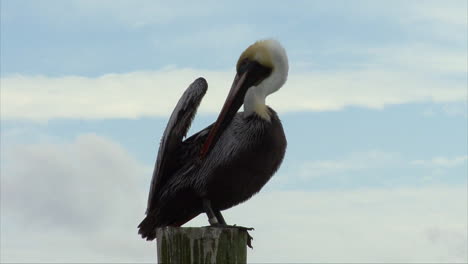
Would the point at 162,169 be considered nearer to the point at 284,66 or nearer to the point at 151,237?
the point at 151,237

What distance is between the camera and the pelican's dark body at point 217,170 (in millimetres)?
7012

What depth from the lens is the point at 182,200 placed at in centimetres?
720

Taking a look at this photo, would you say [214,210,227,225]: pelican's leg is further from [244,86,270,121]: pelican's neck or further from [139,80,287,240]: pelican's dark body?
[244,86,270,121]: pelican's neck

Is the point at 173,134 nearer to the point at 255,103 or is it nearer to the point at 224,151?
the point at 224,151

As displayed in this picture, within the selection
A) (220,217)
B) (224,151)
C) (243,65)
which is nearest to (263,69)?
→ (243,65)

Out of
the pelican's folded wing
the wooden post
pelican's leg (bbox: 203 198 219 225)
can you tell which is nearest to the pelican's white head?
the pelican's folded wing

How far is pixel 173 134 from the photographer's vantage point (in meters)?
7.14

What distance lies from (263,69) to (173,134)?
97 centimetres

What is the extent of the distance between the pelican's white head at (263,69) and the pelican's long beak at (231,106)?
43 millimetres

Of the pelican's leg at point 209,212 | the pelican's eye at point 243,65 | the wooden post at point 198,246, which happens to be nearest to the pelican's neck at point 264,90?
the pelican's eye at point 243,65

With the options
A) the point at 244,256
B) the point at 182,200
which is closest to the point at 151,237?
the point at 182,200

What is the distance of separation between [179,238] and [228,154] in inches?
73.7

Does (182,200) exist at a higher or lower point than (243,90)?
lower

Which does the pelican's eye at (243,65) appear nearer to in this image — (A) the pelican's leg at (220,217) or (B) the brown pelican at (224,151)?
(B) the brown pelican at (224,151)
